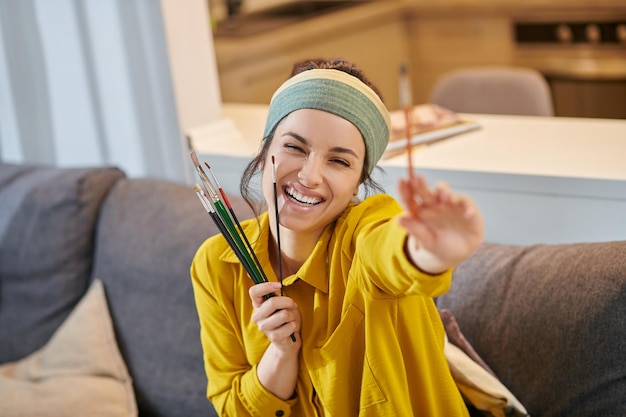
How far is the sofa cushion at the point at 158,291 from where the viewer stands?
1.63 metres

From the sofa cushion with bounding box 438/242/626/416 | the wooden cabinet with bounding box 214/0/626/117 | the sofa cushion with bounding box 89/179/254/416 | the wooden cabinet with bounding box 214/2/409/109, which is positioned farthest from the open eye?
the wooden cabinet with bounding box 214/0/626/117

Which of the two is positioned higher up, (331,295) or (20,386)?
(331,295)

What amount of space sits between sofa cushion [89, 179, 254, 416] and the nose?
0.60 metres

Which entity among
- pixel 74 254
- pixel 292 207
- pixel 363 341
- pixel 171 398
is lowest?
pixel 171 398

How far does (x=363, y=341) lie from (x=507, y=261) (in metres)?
0.44

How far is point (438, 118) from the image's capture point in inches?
74.3

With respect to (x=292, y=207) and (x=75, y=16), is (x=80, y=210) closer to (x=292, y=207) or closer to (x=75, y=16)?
(x=75, y=16)

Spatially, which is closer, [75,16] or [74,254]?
[74,254]

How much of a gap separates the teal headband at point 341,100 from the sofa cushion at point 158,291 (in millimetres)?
586

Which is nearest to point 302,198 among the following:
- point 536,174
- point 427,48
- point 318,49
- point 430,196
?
point 430,196

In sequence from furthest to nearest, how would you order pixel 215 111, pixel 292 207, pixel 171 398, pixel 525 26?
pixel 525 26
pixel 215 111
pixel 171 398
pixel 292 207

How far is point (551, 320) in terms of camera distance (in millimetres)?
1302

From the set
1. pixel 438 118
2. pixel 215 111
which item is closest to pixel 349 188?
pixel 438 118

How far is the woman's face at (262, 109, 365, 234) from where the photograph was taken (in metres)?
0.98
